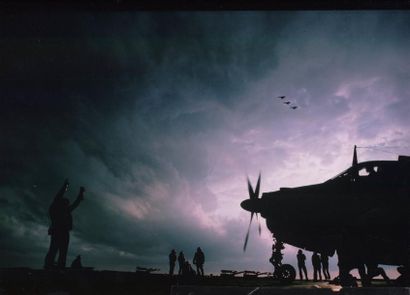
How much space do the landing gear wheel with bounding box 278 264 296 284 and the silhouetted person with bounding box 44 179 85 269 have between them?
9.46 m

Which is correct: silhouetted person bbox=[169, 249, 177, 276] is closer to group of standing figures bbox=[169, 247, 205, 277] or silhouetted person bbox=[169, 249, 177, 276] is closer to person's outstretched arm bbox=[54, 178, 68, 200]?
group of standing figures bbox=[169, 247, 205, 277]

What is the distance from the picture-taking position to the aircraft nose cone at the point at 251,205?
14.0 metres

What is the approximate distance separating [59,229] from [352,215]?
10536mm

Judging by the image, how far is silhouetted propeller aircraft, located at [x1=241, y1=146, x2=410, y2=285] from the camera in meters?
11.2

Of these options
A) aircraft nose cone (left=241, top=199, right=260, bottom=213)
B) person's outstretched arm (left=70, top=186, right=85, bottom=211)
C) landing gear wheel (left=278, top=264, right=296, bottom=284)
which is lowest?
landing gear wheel (left=278, top=264, right=296, bottom=284)

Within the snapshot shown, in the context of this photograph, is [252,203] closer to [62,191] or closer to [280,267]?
[280,267]

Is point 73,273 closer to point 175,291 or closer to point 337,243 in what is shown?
point 175,291

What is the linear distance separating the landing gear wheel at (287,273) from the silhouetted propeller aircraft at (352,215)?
1126 mm

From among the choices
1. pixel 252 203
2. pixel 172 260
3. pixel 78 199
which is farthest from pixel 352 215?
pixel 172 260

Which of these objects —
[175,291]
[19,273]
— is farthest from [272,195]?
[175,291]

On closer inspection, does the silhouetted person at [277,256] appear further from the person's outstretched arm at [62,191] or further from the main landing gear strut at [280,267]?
the person's outstretched arm at [62,191]

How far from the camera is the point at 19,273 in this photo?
26.9 feet

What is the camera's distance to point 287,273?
14.2 metres

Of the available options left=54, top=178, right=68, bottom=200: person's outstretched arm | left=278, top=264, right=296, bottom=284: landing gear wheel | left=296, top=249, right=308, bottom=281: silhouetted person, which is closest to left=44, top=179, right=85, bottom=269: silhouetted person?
left=54, top=178, right=68, bottom=200: person's outstretched arm
